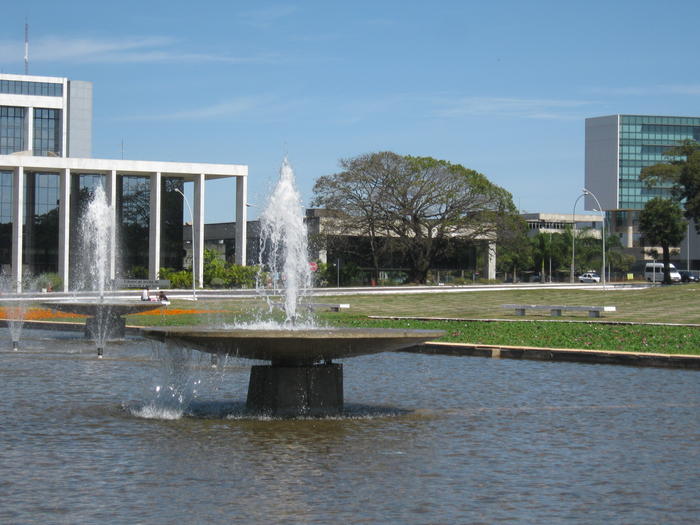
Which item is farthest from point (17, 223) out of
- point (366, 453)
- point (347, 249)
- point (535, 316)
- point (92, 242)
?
point (366, 453)

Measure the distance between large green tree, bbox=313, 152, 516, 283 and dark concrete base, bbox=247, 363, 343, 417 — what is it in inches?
2463

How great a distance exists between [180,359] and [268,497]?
5909 millimetres

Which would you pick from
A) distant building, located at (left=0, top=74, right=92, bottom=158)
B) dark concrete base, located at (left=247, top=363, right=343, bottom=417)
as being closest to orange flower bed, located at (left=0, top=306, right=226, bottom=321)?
dark concrete base, located at (left=247, top=363, right=343, bottom=417)

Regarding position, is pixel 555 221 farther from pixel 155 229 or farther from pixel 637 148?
pixel 155 229

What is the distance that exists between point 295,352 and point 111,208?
2418 inches

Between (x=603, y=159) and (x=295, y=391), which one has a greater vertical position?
(x=603, y=159)

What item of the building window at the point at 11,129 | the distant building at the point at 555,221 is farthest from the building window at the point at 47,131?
the distant building at the point at 555,221

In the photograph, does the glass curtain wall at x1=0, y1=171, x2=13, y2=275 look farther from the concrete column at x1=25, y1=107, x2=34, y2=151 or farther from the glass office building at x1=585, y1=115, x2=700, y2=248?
the glass office building at x1=585, y1=115, x2=700, y2=248

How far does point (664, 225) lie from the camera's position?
69.2 m

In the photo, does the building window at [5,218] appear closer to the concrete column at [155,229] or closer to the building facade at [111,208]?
the building facade at [111,208]

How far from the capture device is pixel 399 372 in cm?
1934

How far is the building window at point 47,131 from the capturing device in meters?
93.8

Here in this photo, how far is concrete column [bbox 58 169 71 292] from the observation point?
229 feet

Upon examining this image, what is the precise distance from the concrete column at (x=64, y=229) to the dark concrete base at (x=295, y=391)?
194 feet
